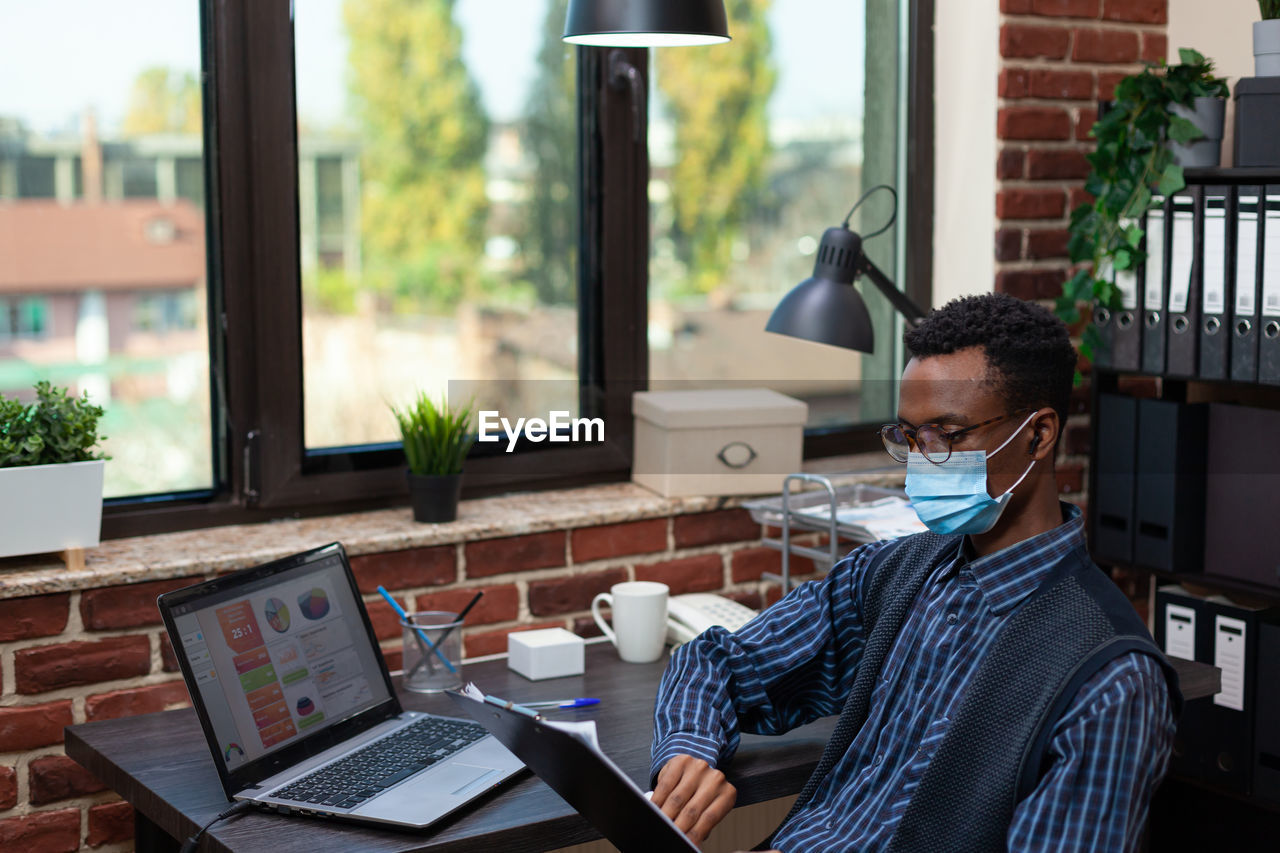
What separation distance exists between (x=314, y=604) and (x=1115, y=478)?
1.59m

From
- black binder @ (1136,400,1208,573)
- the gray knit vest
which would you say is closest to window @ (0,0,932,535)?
black binder @ (1136,400,1208,573)

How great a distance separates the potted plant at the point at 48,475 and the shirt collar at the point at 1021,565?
4.09 ft

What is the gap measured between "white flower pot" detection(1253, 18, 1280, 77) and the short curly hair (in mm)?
1226

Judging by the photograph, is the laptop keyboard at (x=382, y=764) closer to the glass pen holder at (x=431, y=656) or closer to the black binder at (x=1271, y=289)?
the glass pen holder at (x=431, y=656)

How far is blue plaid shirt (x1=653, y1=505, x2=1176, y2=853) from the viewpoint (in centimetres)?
125

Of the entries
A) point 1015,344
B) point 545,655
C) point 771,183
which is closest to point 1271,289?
point 771,183

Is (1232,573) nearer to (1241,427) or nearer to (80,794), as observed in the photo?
(1241,427)

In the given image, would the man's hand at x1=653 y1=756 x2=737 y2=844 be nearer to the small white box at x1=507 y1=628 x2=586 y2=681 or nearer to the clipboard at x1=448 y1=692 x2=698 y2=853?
the clipboard at x1=448 y1=692 x2=698 y2=853

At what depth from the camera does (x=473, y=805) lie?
156 centimetres

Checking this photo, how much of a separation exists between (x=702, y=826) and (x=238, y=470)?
1105 millimetres

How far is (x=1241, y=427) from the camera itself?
247 cm

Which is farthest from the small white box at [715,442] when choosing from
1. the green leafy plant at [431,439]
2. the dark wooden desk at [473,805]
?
the dark wooden desk at [473,805]

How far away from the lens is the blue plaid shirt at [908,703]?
125cm

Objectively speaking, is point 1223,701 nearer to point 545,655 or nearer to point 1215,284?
point 1215,284
